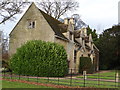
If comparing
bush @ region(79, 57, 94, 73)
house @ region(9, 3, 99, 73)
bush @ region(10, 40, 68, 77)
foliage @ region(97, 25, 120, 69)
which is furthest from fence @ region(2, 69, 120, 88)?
foliage @ region(97, 25, 120, 69)

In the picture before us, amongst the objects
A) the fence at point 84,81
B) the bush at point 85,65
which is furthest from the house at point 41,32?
the fence at point 84,81

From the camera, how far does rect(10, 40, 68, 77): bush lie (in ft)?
74.1

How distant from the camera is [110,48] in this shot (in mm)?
45781

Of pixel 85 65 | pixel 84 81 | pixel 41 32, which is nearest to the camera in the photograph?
pixel 84 81

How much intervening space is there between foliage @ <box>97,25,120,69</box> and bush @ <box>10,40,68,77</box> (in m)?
24.5

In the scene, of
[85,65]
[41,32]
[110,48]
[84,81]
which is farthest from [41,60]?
[110,48]

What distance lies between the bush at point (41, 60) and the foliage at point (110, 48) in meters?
24.5

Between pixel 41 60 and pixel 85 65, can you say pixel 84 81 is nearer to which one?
pixel 41 60

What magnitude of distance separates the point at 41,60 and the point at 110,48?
2707 cm

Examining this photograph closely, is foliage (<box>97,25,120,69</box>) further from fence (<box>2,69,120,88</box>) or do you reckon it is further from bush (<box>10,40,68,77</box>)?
fence (<box>2,69,120,88</box>)

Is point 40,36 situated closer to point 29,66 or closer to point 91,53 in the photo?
point 29,66

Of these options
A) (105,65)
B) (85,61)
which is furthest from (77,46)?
(105,65)

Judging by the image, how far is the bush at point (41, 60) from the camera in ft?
74.1

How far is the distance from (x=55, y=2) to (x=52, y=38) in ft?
65.7
